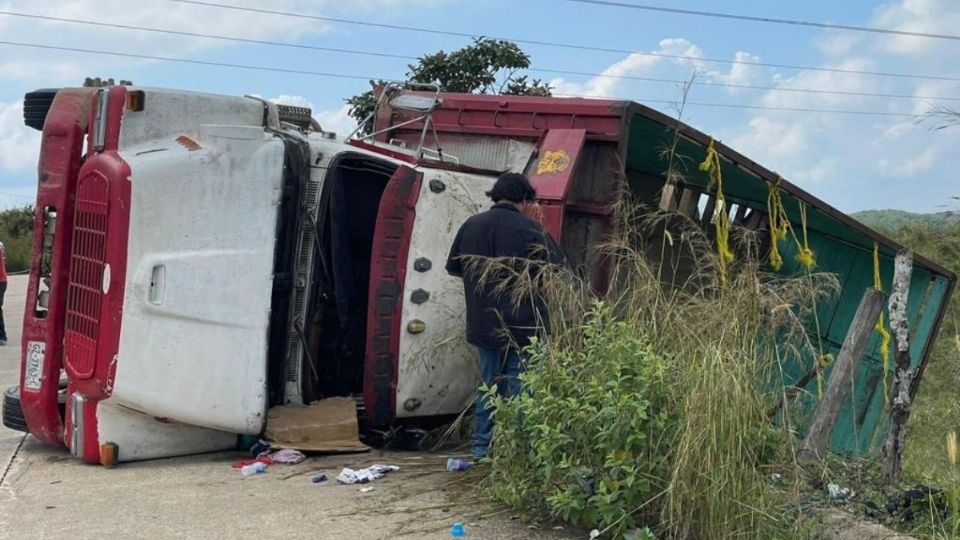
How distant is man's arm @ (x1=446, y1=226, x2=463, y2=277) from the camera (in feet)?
17.2

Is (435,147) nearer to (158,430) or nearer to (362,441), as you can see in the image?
(362,441)

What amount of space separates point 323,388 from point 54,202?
1.79m

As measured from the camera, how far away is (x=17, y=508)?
4543mm

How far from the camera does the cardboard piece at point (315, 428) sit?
5.38 m

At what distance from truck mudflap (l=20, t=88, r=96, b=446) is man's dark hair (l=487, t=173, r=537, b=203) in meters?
2.22

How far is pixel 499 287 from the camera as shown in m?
4.89

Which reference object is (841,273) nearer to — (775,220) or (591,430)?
(775,220)

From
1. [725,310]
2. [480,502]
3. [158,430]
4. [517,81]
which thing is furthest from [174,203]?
[517,81]

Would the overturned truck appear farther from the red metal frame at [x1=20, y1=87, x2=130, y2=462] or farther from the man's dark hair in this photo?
the man's dark hair

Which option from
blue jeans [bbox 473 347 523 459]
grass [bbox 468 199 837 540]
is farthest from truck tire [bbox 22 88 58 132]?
grass [bbox 468 199 837 540]

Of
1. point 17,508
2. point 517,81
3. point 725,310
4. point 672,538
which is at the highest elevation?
point 517,81

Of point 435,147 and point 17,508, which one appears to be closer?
point 17,508

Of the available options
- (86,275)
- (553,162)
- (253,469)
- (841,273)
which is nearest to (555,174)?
(553,162)

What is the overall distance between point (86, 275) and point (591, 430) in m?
2.90
